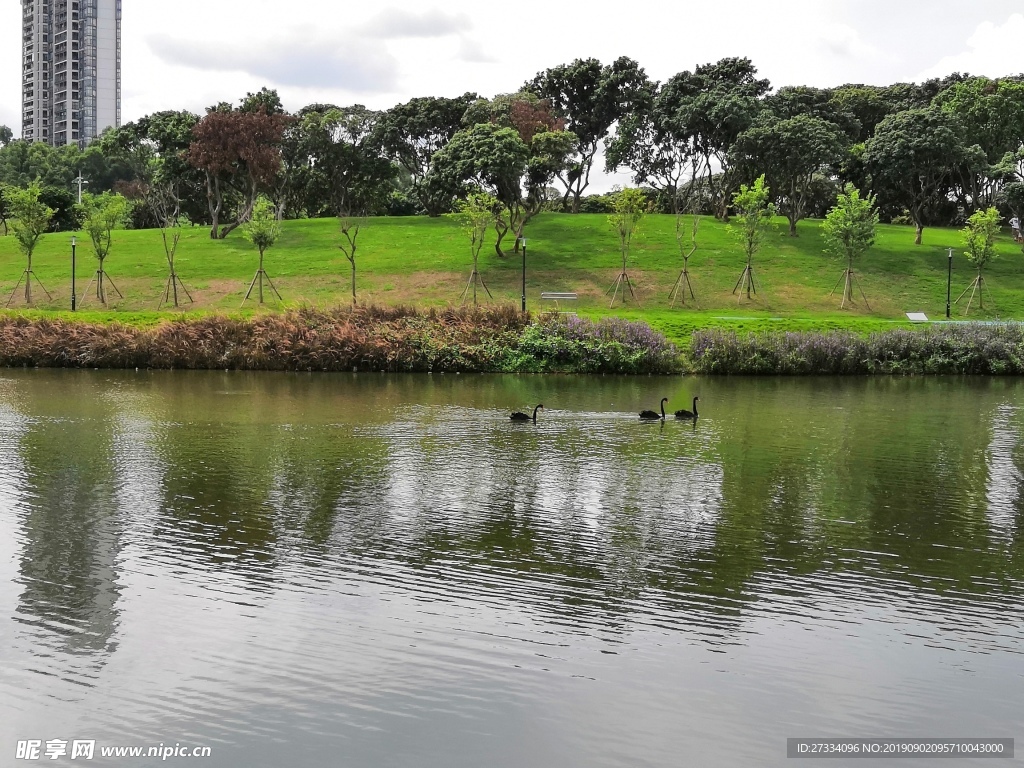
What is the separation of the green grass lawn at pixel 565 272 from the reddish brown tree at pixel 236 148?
138 inches

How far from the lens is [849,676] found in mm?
7590

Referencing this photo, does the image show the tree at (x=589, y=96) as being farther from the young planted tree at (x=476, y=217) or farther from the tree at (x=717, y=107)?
the young planted tree at (x=476, y=217)

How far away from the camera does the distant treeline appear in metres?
56.0

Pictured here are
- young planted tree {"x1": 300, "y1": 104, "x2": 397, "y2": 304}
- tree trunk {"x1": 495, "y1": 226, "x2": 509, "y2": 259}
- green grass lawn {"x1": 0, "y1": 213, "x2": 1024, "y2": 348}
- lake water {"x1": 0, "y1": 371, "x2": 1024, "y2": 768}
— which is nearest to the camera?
lake water {"x1": 0, "y1": 371, "x2": 1024, "y2": 768}

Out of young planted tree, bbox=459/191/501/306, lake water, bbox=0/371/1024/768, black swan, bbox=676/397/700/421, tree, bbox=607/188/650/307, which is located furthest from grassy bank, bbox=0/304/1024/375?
lake water, bbox=0/371/1024/768

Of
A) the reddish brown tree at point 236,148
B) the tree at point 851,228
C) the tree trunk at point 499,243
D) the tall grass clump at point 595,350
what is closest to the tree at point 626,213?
the tree trunk at point 499,243

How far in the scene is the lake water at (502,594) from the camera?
6.86m

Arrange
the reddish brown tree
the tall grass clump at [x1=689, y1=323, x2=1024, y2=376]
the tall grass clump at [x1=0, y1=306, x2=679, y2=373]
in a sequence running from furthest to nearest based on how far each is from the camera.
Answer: the reddish brown tree → the tall grass clump at [x1=0, y1=306, x2=679, y2=373] → the tall grass clump at [x1=689, y1=323, x2=1024, y2=376]

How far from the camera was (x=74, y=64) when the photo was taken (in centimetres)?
17362

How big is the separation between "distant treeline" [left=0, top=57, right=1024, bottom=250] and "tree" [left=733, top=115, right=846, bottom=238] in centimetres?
10

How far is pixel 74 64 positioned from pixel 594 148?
135074mm

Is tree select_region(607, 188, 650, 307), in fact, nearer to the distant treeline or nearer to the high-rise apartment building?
the distant treeline

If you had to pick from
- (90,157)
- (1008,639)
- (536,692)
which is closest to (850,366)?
(1008,639)

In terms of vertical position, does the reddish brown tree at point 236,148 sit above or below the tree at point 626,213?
above
